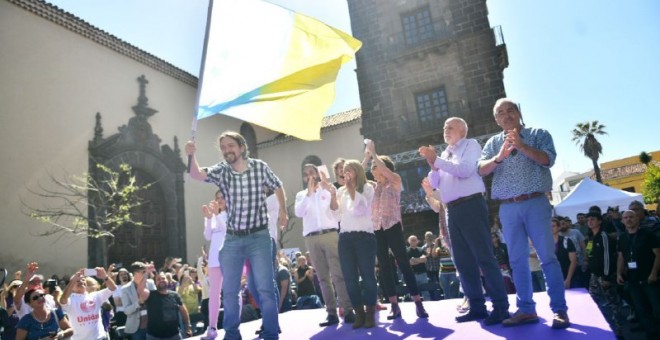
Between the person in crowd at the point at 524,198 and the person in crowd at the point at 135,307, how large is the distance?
5721mm

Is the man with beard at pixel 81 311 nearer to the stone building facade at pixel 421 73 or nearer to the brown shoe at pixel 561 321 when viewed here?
the brown shoe at pixel 561 321

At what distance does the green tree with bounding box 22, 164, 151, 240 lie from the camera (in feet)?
41.0

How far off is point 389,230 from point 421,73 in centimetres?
1516

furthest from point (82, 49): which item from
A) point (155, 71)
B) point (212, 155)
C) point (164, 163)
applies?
point (212, 155)

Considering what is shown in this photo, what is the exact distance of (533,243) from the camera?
132 inches

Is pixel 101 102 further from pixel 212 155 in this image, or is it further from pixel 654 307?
pixel 654 307

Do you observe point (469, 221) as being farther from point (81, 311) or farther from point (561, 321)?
point (81, 311)

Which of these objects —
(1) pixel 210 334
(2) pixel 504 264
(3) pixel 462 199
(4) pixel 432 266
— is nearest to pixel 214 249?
(1) pixel 210 334

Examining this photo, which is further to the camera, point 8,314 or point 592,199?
point 592,199

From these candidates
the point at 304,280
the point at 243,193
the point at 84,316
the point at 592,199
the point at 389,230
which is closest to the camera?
the point at 243,193

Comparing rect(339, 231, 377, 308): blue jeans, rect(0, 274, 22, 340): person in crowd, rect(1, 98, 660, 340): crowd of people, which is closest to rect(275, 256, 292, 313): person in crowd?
rect(1, 98, 660, 340): crowd of people

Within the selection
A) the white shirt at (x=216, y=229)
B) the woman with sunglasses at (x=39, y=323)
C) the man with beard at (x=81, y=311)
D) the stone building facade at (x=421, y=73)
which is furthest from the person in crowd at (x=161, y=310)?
the stone building facade at (x=421, y=73)

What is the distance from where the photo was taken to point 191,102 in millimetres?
19516

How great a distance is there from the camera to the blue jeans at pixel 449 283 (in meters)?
7.52
